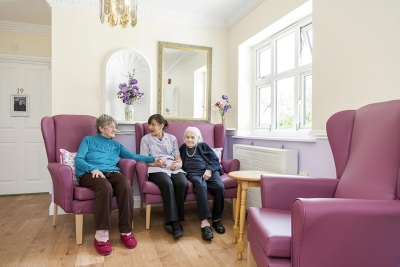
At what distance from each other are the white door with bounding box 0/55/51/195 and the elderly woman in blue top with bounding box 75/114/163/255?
6.63 feet

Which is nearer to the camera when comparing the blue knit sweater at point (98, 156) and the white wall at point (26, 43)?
the blue knit sweater at point (98, 156)

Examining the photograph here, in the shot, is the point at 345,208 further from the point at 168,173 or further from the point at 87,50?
the point at 87,50

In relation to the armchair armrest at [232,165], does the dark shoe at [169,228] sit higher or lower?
lower

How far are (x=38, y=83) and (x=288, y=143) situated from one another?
12.4 ft

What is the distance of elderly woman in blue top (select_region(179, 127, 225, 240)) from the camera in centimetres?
241

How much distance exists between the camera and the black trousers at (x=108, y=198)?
2148 millimetres

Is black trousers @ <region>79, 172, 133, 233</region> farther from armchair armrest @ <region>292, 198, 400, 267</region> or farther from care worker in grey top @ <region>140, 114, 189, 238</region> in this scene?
armchair armrest @ <region>292, 198, 400, 267</region>

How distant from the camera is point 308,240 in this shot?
3.56 feet

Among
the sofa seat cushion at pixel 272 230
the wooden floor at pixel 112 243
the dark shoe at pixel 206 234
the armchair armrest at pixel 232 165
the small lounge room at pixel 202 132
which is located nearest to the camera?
the sofa seat cushion at pixel 272 230

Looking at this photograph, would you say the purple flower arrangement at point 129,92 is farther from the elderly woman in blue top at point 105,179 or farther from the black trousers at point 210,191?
the black trousers at point 210,191

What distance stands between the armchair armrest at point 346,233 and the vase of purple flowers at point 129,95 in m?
2.53

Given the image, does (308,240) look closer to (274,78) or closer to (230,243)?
(230,243)

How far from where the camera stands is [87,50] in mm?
3172

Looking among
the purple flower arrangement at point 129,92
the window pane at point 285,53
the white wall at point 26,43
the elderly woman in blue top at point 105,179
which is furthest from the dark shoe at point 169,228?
the white wall at point 26,43
